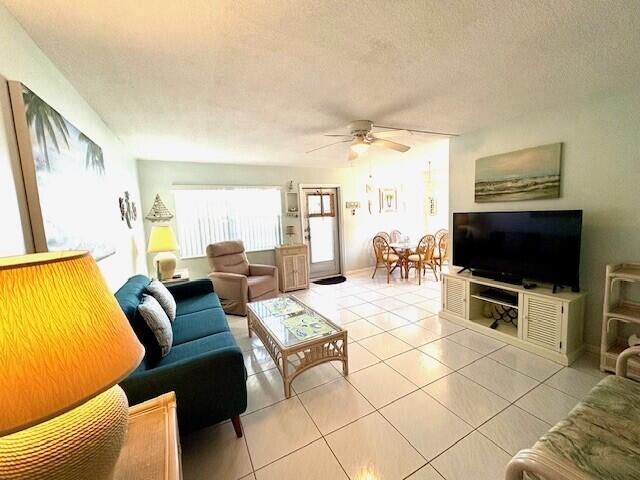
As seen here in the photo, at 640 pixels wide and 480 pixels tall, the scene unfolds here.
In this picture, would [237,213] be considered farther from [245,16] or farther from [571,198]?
[571,198]

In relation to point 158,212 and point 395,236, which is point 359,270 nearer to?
point 395,236

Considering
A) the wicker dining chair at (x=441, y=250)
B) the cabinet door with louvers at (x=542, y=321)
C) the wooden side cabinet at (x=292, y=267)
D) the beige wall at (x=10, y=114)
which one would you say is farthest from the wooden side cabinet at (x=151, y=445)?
the wicker dining chair at (x=441, y=250)

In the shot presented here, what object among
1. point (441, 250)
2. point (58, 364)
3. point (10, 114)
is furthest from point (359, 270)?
point (58, 364)

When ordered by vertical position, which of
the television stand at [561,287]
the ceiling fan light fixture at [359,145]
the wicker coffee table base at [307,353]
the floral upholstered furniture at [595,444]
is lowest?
the wicker coffee table base at [307,353]

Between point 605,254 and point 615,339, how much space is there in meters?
0.70

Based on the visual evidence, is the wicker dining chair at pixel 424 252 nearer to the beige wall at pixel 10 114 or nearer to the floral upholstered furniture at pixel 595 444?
the floral upholstered furniture at pixel 595 444

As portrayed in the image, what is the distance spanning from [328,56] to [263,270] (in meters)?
3.29

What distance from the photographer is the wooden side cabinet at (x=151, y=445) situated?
0.90 metres

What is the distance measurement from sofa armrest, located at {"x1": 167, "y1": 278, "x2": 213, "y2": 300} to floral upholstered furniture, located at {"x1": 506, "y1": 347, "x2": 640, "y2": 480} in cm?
300

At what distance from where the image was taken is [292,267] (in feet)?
15.7

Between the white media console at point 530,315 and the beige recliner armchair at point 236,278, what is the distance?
8.34 feet

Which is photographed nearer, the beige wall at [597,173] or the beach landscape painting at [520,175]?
the beige wall at [597,173]

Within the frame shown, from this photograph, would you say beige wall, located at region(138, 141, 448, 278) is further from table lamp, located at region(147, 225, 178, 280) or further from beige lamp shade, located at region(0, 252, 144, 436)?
beige lamp shade, located at region(0, 252, 144, 436)

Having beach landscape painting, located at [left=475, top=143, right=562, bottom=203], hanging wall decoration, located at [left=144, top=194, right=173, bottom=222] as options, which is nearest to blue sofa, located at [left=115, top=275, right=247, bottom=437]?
hanging wall decoration, located at [left=144, top=194, right=173, bottom=222]
